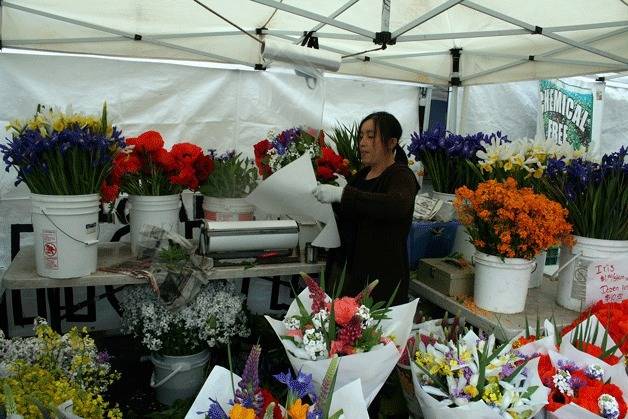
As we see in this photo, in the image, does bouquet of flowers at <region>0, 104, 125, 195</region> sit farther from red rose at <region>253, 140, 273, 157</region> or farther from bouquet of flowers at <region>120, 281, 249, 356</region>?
red rose at <region>253, 140, 273, 157</region>

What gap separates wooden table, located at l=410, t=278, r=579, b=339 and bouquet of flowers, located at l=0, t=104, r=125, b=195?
1359 mm

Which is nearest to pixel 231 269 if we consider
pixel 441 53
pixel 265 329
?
pixel 265 329

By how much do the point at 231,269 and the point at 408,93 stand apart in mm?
2828

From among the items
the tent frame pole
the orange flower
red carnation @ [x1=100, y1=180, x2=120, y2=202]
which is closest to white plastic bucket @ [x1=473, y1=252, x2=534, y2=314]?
the orange flower

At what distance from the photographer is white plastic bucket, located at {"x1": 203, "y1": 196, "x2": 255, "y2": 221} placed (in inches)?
90.2

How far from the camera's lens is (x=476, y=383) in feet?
3.05

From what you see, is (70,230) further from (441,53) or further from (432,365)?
(441,53)

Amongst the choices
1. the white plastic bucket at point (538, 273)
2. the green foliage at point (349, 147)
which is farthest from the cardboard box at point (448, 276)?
the green foliage at point (349, 147)

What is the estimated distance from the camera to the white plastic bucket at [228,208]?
90.2 inches

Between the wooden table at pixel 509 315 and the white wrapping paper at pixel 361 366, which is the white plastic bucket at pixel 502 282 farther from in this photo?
the white wrapping paper at pixel 361 366

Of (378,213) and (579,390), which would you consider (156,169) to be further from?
(579,390)

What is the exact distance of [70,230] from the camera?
1.77 metres

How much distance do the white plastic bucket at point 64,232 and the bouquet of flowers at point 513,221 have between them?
1.37 meters

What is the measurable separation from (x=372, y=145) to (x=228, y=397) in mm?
1361
